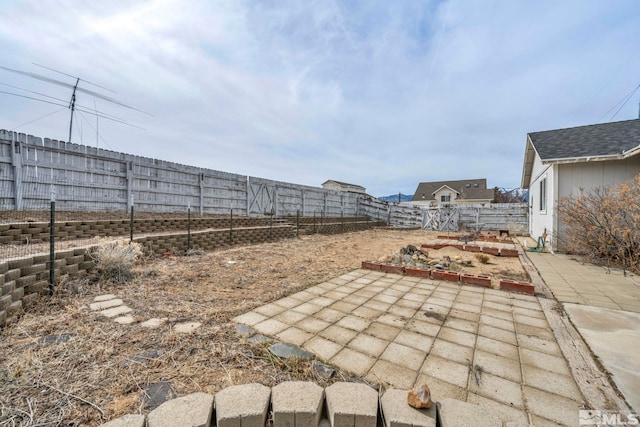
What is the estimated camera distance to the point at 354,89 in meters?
8.62

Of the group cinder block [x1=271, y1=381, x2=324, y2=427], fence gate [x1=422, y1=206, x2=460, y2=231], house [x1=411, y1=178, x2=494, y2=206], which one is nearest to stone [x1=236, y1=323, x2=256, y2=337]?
cinder block [x1=271, y1=381, x2=324, y2=427]

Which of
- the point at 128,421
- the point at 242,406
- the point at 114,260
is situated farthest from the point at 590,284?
the point at 114,260

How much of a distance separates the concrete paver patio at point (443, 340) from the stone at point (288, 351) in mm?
86

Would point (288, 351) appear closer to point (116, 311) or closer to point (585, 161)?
point (116, 311)

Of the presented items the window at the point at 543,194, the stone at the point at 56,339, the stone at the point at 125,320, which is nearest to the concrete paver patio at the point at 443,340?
the stone at the point at 125,320

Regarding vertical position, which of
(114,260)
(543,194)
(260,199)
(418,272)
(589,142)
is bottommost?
(418,272)

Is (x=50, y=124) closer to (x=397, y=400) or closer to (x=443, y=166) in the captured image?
(x=397, y=400)

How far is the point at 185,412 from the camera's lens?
1341 millimetres

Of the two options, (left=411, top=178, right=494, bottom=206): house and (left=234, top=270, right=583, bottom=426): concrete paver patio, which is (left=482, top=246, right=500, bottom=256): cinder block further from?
(left=411, top=178, right=494, bottom=206): house

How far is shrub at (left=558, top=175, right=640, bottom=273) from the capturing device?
4.89 metres

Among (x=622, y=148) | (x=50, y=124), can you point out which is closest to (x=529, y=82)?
(x=622, y=148)

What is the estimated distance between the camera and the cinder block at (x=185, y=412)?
1276 millimetres

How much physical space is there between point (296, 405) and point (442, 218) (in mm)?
16460

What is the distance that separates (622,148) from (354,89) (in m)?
7.07
